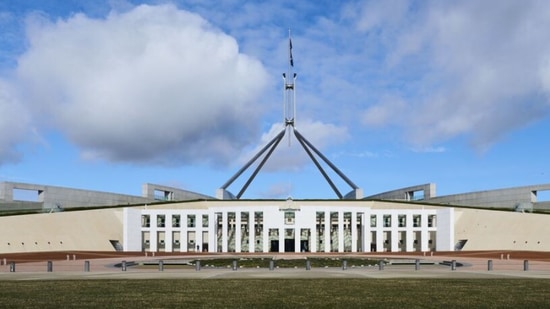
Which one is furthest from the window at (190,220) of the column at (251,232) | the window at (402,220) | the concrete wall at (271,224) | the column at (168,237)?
the window at (402,220)

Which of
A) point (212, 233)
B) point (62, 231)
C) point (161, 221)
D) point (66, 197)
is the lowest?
point (212, 233)

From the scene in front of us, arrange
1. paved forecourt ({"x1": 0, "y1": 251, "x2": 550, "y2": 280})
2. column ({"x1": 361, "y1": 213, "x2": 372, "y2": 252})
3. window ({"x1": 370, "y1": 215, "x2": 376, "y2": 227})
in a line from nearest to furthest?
paved forecourt ({"x1": 0, "y1": 251, "x2": 550, "y2": 280}) < column ({"x1": 361, "y1": 213, "x2": 372, "y2": 252}) < window ({"x1": 370, "y1": 215, "x2": 376, "y2": 227})

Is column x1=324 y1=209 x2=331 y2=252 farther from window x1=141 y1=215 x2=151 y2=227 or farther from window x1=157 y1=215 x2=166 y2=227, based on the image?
window x1=141 y1=215 x2=151 y2=227

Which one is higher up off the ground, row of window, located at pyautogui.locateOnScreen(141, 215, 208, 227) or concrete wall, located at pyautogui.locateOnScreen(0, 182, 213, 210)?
concrete wall, located at pyautogui.locateOnScreen(0, 182, 213, 210)

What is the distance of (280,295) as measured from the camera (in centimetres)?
1552

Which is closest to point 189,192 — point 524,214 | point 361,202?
point 361,202

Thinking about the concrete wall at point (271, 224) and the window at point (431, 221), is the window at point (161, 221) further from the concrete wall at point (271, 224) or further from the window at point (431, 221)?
the window at point (431, 221)

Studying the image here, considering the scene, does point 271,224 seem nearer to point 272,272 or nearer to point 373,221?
point 373,221

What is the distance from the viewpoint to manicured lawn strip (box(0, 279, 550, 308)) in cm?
1348

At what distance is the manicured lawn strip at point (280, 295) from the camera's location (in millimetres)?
13477

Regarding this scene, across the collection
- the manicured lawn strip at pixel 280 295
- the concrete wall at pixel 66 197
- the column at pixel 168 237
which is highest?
the concrete wall at pixel 66 197

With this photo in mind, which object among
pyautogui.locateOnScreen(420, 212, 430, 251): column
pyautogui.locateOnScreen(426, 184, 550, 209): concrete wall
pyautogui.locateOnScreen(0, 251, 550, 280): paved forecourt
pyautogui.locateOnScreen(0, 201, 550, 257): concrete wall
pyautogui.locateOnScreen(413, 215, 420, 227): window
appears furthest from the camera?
pyautogui.locateOnScreen(426, 184, 550, 209): concrete wall

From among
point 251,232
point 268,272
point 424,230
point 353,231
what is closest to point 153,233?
point 251,232

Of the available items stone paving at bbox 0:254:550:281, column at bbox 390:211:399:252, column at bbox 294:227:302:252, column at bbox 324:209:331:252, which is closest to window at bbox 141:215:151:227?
column at bbox 294:227:302:252
